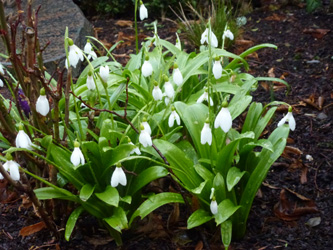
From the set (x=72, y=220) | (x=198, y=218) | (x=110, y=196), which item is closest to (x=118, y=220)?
(x=110, y=196)

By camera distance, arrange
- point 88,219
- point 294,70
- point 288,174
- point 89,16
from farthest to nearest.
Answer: point 89,16 → point 294,70 → point 288,174 → point 88,219

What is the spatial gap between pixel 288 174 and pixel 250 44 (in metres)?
2.18

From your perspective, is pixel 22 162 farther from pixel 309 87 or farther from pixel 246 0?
pixel 246 0

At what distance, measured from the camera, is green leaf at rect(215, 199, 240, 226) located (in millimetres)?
A: 2355

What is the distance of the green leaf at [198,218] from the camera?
2.44 metres

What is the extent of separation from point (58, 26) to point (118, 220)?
370 centimetres

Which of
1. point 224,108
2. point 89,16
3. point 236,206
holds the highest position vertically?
point 224,108

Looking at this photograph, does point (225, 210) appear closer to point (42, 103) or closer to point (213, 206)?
point (213, 206)

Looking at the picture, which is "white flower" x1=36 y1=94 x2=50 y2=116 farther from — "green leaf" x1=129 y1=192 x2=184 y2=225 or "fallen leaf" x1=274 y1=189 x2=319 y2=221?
"fallen leaf" x1=274 y1=189 x2=319 y2=221

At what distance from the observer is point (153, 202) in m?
2.47

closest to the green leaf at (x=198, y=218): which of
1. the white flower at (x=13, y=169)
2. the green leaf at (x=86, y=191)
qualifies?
the green leaf at (x=86, y=191)

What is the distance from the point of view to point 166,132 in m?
2.87

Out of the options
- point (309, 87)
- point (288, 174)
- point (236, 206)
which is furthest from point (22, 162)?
point (309, 87)

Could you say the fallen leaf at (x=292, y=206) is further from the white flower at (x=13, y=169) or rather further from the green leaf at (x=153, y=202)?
the white flower at (x=13, y=169)
